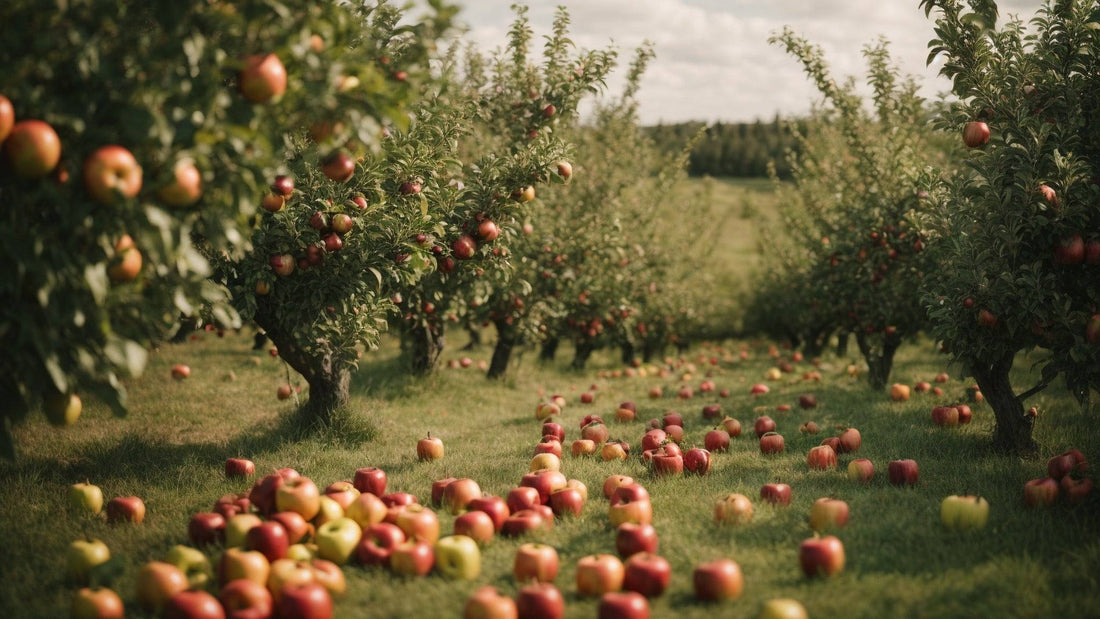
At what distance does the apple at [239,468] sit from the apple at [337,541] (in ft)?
6.23

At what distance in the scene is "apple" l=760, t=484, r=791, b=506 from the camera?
490cm

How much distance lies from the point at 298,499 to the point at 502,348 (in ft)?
22.8

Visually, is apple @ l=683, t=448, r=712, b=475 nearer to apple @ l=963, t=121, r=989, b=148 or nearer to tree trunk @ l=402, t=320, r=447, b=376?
apple @ l=963, t=121, r=989, b=148

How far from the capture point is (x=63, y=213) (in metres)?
3.06

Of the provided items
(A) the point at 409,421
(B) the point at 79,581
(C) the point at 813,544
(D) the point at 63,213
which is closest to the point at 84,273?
(D) the point at 63,213

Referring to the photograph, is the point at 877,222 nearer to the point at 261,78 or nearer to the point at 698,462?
the point at 698,462

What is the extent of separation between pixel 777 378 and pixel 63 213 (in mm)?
10223

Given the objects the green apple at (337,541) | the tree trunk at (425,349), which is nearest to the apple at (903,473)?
the green apple at (337,541)

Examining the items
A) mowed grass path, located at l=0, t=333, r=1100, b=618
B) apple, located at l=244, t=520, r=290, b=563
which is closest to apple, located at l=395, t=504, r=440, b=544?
mowed grass path, located at l=0, t=333, r=1100, b=618

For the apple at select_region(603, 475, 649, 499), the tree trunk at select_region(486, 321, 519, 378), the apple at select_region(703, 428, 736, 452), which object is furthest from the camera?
the tree trunk at select_region(486, 321, 519, 378)

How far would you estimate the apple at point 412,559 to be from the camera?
3770mm

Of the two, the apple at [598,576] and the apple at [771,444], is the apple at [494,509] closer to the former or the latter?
the apple at [598,576]

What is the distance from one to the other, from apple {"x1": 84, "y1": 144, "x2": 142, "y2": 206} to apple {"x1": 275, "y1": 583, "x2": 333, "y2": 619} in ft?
6.28

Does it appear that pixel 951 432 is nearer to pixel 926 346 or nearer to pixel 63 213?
pixel 63 213
